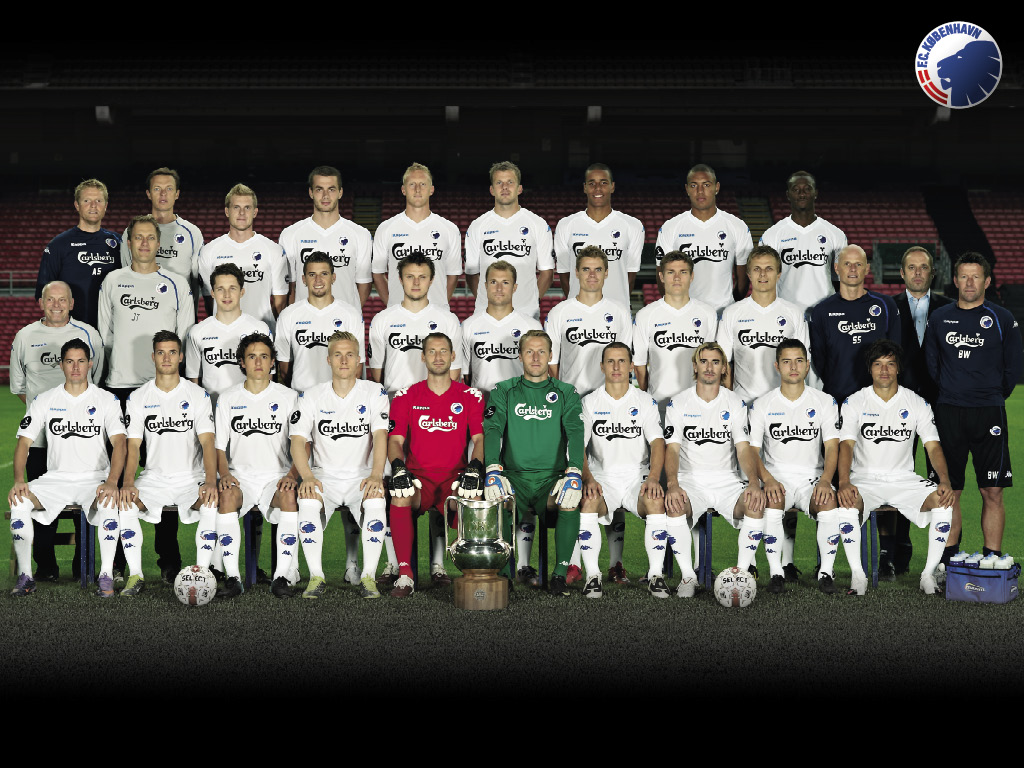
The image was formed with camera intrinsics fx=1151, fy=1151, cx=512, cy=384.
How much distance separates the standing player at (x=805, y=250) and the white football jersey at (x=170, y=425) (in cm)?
397

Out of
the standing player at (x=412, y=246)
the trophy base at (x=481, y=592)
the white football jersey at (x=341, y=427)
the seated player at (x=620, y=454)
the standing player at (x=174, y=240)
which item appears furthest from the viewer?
the standing player at (x=412, y=246)

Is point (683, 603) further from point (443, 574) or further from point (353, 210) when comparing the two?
point (353, 210)

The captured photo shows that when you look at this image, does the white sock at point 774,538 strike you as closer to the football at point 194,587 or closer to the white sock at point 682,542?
the white sock at point 682,542

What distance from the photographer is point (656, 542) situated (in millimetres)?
6684

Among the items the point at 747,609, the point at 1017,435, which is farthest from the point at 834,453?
the point at 1017,435

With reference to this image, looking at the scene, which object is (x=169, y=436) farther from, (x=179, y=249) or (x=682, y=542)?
(x=682, y=542)

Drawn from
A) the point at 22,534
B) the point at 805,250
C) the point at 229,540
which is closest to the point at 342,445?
the point at 229,540

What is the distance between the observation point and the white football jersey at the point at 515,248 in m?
8.14

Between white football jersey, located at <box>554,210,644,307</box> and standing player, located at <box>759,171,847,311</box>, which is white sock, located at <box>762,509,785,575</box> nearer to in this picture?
standing player, located at <box>759,171,847,311</box>

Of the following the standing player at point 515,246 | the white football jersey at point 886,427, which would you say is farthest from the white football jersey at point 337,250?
the white football jersey at point 886,427

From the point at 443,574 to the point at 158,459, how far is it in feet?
6.14

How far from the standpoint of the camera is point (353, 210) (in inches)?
1082

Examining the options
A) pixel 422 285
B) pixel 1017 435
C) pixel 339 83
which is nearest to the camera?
pixel 422 285

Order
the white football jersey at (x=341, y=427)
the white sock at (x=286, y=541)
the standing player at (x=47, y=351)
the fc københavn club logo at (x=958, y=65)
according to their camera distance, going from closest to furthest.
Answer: the white sock at (x=286, y=541) < the white football jersey at (x=341, y=427) < the standing player at (x=47, y=351) < the fc københavn club logo at (x=958, y=65)
